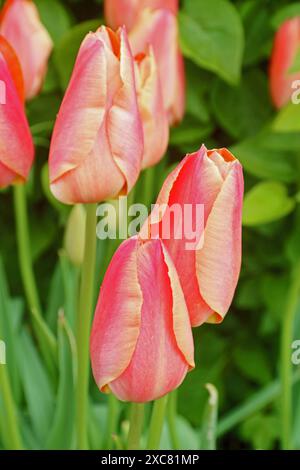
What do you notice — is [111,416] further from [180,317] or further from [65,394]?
[180,317]

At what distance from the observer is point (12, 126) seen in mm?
592

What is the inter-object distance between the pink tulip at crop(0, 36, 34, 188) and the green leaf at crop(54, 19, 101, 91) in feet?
1.59

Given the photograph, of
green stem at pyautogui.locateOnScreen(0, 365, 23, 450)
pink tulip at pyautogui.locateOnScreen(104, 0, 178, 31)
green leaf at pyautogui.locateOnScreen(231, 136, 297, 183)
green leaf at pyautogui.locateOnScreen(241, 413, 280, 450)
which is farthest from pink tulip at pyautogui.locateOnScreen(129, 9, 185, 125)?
green leaf at pyautogui.locateOnScreen(241, 413, 280, 450)

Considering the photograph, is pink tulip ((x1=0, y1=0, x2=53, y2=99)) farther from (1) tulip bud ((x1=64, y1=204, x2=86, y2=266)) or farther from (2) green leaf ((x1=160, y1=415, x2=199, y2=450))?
(2) green leaf ((x1=160, y1=415, x2=199, y2=450))

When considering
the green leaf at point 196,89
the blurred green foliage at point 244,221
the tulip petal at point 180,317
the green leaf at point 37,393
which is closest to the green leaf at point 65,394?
the blurred green foliage at point 244,221

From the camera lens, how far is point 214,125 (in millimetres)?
1259

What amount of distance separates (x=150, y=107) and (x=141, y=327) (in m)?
0.22

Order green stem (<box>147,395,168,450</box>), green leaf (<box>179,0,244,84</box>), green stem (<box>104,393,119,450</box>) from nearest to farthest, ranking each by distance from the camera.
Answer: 1. green stem (<box>147,395,168,450</box>)
2. green stem (<box>104,393,119,450</box>)
3. green leaf (<box>179,0,244,84</box>)

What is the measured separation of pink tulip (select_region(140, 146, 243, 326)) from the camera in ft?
1.66

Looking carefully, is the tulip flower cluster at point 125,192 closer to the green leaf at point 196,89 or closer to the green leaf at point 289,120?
the green leaf at point 289,120

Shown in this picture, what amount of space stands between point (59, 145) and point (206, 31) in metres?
0.57

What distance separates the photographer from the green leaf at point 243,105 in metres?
1.19
